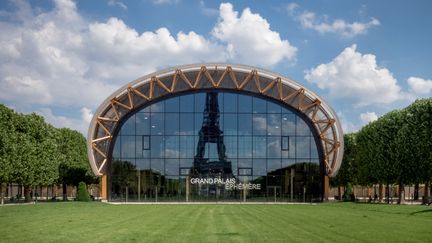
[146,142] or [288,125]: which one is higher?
[288,125]

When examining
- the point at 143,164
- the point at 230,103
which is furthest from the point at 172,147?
the point at 230,103

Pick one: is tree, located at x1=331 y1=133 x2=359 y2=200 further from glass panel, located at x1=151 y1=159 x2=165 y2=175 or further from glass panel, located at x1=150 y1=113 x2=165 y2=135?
glass panel, located at x1=150 y1=113 x2=165 y2=135

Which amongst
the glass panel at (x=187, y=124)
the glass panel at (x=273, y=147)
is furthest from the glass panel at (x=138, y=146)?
the glass panel at (x=273, y=147)

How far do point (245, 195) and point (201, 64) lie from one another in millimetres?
17617

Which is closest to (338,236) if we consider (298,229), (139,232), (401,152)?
(298,229)

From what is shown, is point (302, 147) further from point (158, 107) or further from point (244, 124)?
point (158, 107)

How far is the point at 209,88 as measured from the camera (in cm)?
6975

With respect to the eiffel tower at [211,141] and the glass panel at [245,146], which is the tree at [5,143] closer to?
the eiffel tower at [211,141]

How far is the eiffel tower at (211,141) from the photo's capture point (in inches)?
2734

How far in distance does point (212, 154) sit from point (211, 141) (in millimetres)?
1671

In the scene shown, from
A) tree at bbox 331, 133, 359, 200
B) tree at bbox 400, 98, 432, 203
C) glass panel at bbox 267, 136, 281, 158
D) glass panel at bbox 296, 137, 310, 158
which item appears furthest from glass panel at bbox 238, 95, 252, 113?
tree at bbox 331, 133, 359, 200

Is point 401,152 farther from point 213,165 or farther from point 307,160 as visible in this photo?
point 213,165

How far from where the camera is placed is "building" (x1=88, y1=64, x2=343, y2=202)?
69.4 m

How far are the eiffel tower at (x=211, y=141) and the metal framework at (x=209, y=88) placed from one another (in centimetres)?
333
